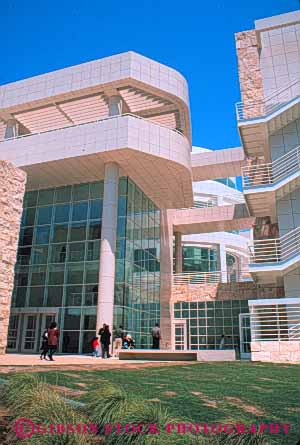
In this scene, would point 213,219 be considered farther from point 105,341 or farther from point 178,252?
point 105,341

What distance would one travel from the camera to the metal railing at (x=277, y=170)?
21.6 metres

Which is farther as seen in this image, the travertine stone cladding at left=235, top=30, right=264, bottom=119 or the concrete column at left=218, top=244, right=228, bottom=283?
the concrete column at left=218, top=244, right=228, bottom=283

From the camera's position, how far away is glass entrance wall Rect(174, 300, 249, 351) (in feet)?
95.8

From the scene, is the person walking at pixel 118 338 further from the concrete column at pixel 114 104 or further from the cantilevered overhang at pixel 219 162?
the cantilevered overhang at pixel 219 162

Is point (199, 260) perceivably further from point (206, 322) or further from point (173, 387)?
point (173, 387)

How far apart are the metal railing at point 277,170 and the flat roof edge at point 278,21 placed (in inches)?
344

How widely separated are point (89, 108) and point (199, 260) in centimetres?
2840

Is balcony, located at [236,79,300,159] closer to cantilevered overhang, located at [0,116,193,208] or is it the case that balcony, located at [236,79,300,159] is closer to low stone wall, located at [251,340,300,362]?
cantilevered overhang, located at [0,116,193,208]

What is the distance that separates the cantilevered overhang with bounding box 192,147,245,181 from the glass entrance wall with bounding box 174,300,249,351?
10.3 meters

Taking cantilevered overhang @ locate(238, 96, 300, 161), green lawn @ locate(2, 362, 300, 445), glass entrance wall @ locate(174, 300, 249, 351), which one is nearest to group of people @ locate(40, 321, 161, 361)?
glass entrance wall @ locate(174, 300, 249, 351)

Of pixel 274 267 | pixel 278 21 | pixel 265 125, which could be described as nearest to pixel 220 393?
pixel 274 267

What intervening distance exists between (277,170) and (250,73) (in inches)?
279

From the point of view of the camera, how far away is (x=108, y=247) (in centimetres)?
2181

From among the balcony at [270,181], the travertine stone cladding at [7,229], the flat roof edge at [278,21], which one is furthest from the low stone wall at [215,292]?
the flat roof edge at [278,21]
